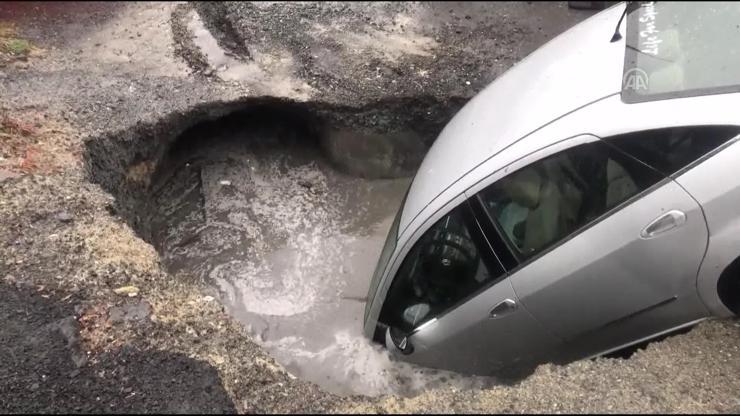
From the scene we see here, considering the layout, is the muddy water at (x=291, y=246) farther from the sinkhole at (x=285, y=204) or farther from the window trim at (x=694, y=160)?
the window trim at (x=694, y=160)

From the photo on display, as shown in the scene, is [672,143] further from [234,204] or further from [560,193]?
[234,204]

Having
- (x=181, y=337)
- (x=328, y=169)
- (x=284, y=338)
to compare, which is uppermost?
(x=181, y=337)

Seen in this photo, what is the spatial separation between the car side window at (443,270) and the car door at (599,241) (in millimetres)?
160

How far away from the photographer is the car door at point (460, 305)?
3.57 m

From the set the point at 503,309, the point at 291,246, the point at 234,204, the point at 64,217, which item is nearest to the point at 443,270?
the point at 503,309

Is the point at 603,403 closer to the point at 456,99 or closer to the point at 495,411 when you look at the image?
the point at 495,411

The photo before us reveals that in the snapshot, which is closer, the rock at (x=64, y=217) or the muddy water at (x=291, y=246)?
the rock at (x=64, y=217)

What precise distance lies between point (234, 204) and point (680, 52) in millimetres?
4039

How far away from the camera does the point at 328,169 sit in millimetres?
6219

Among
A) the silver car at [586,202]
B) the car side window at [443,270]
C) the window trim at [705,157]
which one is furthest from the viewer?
the car side window at [443,270]

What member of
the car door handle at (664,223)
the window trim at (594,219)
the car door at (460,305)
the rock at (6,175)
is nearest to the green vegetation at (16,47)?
the rock at (6,175)

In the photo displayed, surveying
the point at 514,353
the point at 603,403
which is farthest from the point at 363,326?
the point at 603,403

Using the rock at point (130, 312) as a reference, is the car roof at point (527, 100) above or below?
above

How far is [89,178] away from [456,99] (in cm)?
328
